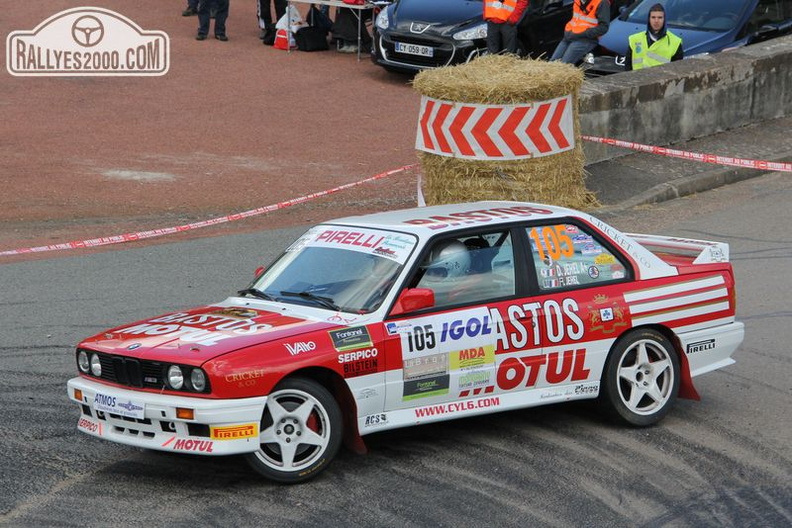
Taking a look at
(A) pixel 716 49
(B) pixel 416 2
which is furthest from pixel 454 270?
(B) pixel 416 2

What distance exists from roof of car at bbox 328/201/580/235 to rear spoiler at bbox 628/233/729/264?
91 centimetres

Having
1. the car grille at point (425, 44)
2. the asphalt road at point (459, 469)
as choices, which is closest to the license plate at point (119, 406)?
the asphalt road at point (459, 469)

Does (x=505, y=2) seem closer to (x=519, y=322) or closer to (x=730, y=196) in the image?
(x=730, y=196)

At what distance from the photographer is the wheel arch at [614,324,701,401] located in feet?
26.2

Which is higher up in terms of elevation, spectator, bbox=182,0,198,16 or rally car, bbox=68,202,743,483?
spectator, bbox=182,0,198,16

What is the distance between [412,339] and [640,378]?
1655mm

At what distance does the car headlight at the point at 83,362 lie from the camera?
709 centimetres

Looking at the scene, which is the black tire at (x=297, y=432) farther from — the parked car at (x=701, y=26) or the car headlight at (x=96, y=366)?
the parked car at (x=701, y=26)

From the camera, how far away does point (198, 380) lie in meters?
6.57

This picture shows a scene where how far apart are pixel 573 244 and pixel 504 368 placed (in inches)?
37.4

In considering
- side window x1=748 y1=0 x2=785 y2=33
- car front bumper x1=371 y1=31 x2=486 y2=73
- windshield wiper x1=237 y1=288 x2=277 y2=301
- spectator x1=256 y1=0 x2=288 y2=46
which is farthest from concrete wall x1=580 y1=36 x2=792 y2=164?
spectator x1=256 y1=0 x2=288 y2=46

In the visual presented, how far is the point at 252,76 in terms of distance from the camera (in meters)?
21.3

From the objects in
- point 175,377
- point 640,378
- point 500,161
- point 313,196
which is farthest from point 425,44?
point 175,377

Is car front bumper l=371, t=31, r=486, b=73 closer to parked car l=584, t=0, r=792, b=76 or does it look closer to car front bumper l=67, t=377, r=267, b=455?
parked car l=584, t=0, r=792, b=76
